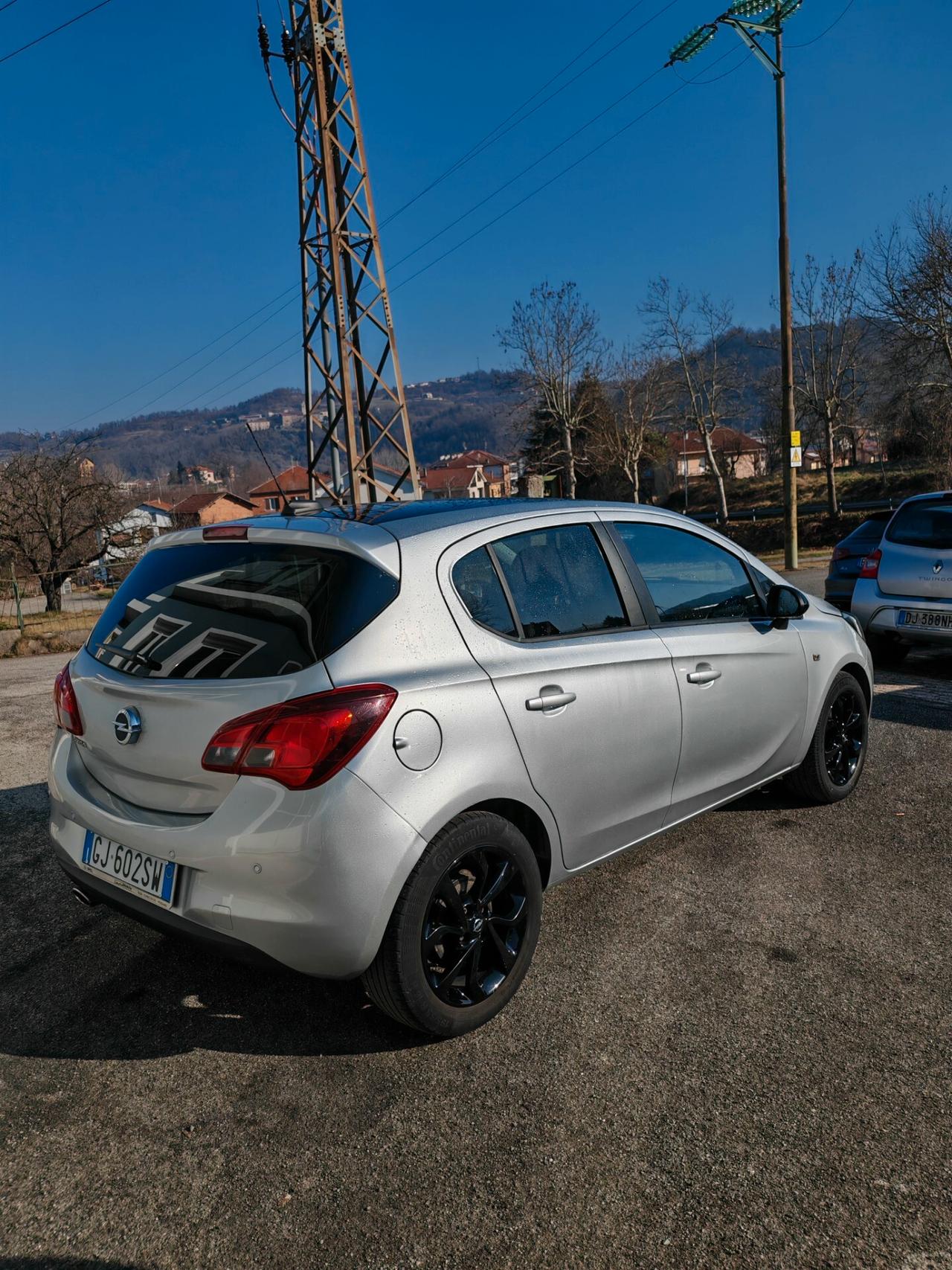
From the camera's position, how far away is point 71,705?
3.23 m

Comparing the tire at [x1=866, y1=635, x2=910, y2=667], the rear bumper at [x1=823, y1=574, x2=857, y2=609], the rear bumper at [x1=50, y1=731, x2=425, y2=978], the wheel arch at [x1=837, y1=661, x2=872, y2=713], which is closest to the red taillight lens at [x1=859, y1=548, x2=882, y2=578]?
the tire at [x1=866, y1=635, x2=910, y2=667]

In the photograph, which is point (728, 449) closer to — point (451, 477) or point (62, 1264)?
point (451, 477)

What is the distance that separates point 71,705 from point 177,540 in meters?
0.69

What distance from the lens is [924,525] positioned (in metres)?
7.84

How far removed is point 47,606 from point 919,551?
2741 cm

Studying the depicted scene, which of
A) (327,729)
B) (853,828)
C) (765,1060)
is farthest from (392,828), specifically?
(853,828)

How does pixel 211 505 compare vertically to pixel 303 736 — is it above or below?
below

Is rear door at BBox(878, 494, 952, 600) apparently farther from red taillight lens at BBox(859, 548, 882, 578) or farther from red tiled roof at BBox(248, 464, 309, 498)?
red tiled roof at BBox(248, 464, 309, 498)

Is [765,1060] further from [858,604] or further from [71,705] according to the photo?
[858,604]

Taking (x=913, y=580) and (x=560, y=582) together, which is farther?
(x=913, y=580)

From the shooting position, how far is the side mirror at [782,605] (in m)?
4.29

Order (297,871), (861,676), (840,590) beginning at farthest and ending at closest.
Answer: (840,590) < (861,676) < (297,871)

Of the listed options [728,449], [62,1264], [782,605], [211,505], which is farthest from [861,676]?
[211,505]

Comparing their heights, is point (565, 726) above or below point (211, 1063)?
above
